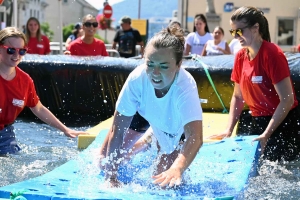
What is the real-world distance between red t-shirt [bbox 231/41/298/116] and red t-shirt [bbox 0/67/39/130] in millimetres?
1734

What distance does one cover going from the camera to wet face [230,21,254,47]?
181 inches

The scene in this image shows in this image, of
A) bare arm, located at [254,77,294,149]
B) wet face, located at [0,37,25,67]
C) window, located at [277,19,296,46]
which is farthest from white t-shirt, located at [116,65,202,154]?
window, located at [277,19,296,46]

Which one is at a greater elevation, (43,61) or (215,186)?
(43,61)

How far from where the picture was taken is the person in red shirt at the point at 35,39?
9281 millimetres

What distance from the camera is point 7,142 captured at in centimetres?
503

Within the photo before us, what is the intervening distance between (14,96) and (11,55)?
35cm

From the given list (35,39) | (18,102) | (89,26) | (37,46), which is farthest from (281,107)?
(35,39)

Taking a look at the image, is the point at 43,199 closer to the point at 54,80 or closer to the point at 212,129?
the point at 212,129

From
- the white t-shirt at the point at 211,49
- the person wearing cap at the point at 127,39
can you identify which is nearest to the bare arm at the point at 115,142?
the white t-shirt at the point at 211,49

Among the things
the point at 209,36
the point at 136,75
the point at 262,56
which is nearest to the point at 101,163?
the point at 136,75

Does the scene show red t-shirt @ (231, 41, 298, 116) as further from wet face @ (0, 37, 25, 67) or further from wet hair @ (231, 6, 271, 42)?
wet face @ (0, 37, 25, 67)

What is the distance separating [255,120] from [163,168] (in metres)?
1.37

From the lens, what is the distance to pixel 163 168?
391 centimetres

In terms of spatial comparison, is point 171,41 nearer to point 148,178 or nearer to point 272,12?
→ point 148,178
